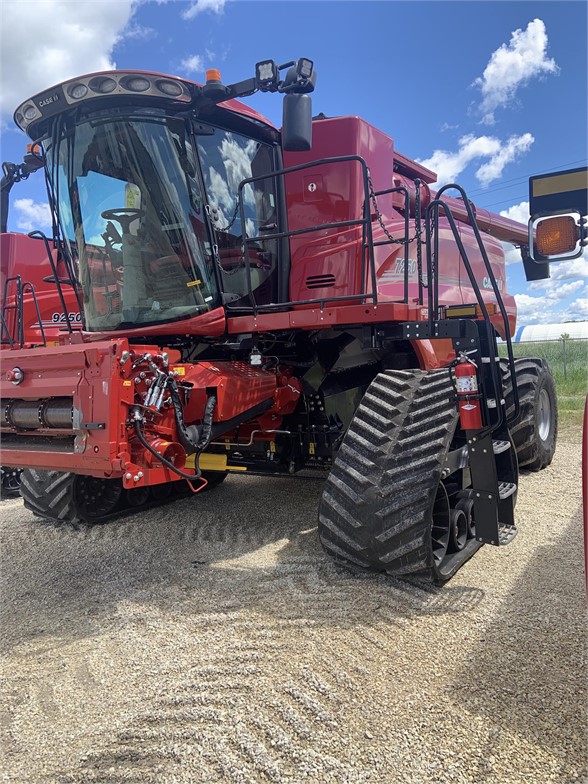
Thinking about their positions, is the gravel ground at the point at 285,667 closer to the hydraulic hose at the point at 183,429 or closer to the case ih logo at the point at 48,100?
the hydraulic hose at the point at 183,429

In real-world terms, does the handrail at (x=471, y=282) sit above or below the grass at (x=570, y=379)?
above

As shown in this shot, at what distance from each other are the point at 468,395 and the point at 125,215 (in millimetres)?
2559

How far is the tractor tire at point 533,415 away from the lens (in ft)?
20.2

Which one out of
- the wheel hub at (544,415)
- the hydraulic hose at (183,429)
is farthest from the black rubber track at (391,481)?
the wheel hub at (544,415)

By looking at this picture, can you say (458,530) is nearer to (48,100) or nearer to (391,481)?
(391,481)

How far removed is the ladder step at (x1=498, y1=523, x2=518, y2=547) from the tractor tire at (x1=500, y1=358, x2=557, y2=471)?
2.01 metres

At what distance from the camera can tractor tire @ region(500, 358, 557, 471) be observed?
615cm

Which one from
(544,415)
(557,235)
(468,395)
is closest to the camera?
(557,235)

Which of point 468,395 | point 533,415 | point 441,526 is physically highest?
point 468,395

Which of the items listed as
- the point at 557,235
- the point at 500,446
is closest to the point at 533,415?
the point at 500,446

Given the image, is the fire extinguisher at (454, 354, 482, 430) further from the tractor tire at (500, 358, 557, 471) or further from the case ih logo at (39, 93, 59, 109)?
the case ih logo at (39, 93, 59, 109)

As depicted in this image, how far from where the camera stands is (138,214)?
401 cm

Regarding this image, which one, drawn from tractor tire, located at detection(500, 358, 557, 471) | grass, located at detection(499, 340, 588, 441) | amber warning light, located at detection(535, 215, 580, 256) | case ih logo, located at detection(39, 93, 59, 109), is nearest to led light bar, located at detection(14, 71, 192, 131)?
case ih logo, located at detection(39, 93, 59, 109)

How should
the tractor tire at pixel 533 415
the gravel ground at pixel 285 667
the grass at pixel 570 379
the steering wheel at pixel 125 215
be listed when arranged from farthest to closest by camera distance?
the grass at pixel 570 379 → the tractor tire at pixel 533 415 → the steering wheel at pixel 125 215 → the gravel ground at pixel 285 667
